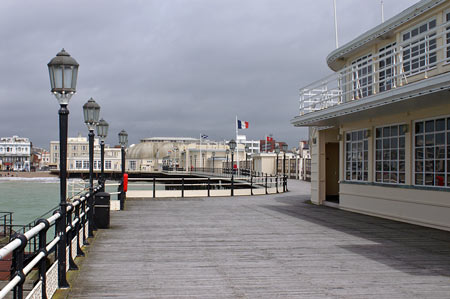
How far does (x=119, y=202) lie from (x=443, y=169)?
10220 millimetres

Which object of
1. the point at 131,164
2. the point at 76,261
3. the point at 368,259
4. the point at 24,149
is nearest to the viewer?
the point at 76,261

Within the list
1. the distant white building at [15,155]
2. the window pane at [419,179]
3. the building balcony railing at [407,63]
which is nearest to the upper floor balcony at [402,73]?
the building balcony railing at [407,63]

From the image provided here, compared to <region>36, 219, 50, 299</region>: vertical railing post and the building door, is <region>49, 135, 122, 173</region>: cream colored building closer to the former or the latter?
the building door

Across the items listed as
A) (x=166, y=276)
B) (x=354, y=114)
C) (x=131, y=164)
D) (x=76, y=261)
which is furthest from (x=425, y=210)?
(x=131, y=164)

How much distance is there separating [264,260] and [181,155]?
280 feet

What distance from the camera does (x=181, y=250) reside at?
8578mm

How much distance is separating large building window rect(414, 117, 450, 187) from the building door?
7245 millimetres

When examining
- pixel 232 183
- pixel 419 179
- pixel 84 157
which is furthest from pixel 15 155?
pixel 419 179

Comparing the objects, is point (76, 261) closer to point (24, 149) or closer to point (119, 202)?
point (119, 202)

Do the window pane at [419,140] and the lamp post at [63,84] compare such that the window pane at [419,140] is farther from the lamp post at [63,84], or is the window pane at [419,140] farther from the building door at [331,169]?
the lamp post at [63,84]

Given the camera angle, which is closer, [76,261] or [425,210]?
[76,261]

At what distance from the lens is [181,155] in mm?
92500

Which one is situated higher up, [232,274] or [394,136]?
Result: [394,136]

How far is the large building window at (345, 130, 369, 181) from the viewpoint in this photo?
49.8 ft
